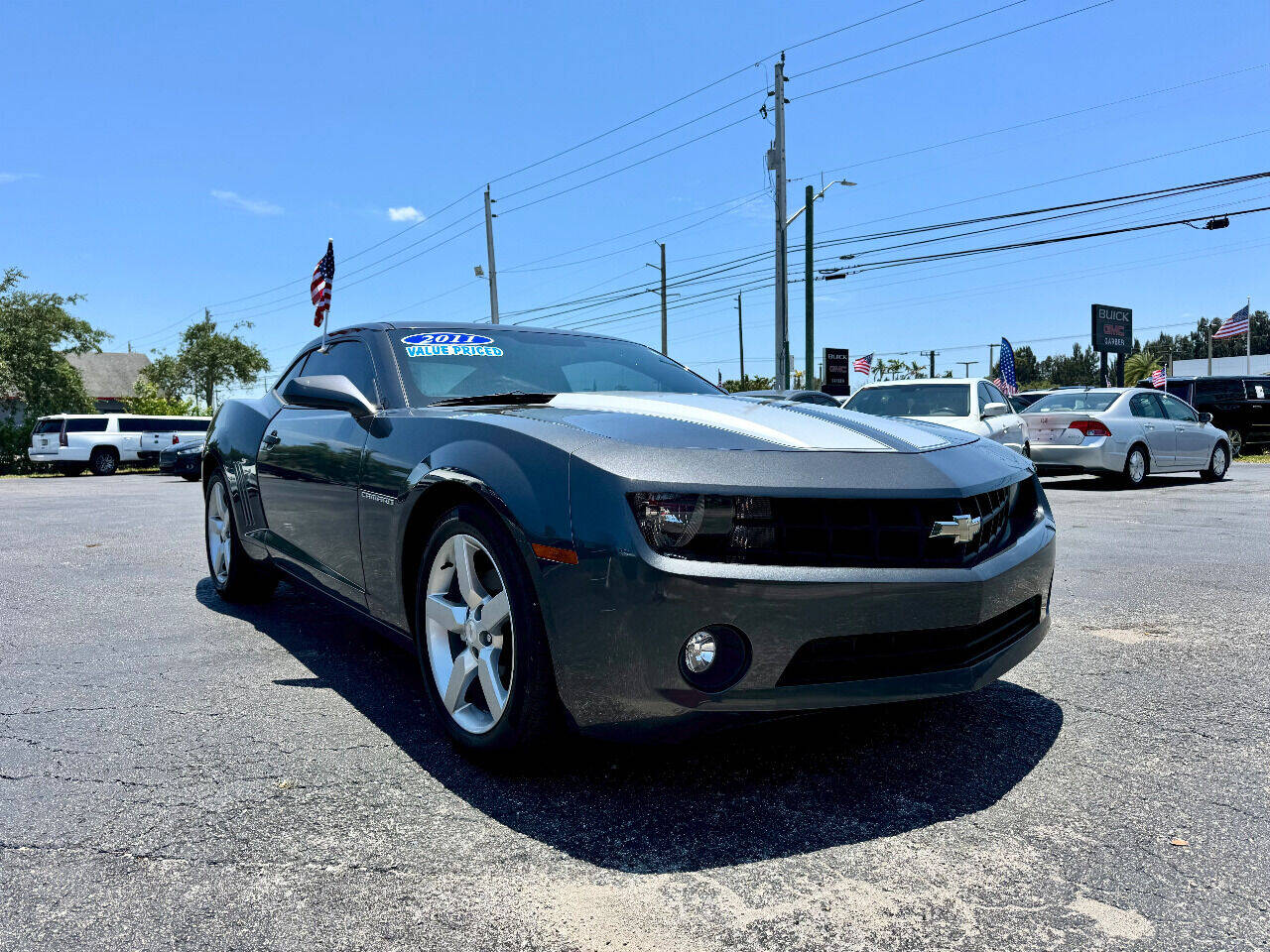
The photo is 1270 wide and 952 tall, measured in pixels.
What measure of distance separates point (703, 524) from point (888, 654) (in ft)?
1.88

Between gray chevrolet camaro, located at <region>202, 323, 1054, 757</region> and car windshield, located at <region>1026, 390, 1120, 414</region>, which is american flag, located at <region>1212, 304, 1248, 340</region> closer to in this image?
car windshield, located at <region>1026, 390, 1120, 414</region>

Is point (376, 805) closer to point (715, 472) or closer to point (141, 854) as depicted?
point (141, 854)

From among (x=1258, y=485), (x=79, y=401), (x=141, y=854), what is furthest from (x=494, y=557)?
(x=79, y=401)

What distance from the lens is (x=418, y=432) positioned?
298 cm

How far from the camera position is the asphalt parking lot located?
1824 mm

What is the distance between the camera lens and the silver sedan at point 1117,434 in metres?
12.1

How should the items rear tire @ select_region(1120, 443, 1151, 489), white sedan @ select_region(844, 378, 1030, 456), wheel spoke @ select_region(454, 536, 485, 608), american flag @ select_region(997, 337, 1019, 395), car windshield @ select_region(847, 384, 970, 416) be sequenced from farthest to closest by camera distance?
american flag @ select_region(997, 337, 1019, 395) → rear tire @ select_region(1120, 443, 1151, 489) → car windshield @ select_region(847, 384, 970, 416) → white sedan @ select_region(844, 378, 1030, 456) → wheel spoke @ select_region(454, 536, 485, 608)

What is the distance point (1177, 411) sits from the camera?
43.0 ft

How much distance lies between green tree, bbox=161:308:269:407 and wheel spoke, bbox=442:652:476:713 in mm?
55041

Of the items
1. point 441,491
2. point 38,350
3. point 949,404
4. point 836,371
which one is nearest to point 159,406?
point 38,350

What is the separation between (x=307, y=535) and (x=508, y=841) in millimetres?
2020

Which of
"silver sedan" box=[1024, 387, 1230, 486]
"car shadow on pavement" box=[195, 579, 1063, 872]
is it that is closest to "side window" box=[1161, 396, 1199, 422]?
"silver sedan" box=[1024, 387, 1230, 486]

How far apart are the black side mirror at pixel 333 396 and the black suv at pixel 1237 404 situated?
2183 cm

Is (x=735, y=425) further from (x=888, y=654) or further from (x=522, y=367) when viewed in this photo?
(x=522, y=367)
